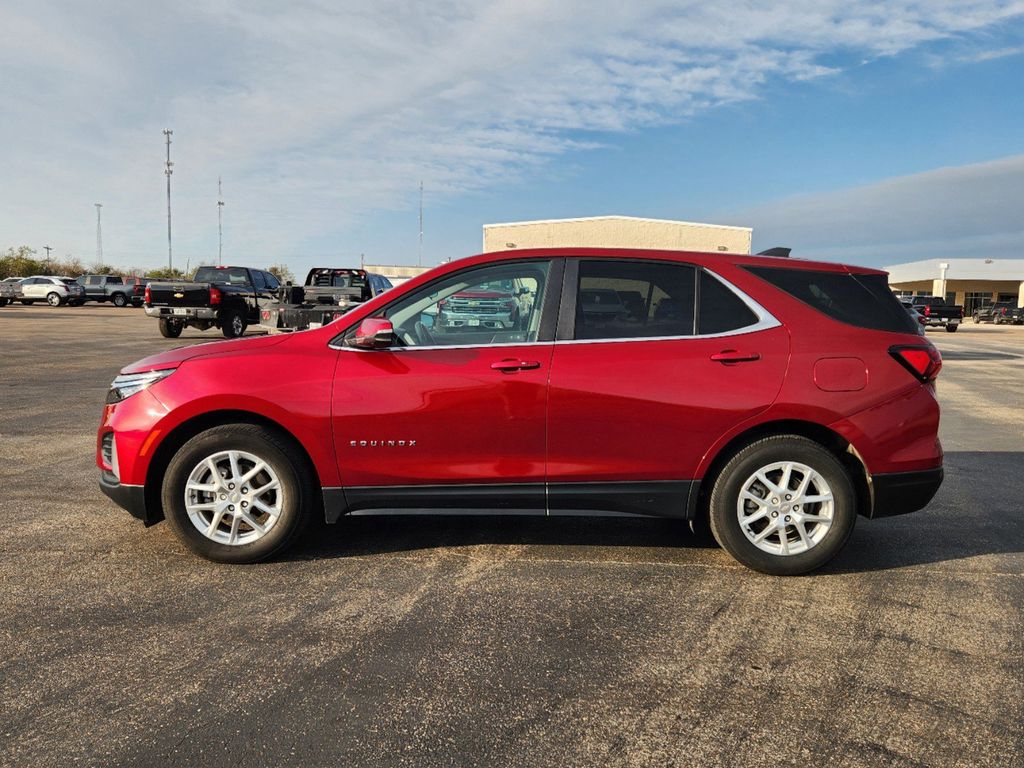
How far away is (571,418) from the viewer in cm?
395

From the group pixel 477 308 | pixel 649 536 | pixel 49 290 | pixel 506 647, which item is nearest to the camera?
pixel 506 647

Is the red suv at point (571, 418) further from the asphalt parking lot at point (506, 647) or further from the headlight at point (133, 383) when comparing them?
the asphalt parking lot at point (506, 647)

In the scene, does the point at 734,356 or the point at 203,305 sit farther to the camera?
the point at 203,305

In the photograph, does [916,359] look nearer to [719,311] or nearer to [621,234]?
[719,311]

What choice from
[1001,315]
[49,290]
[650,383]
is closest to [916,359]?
[650,383]

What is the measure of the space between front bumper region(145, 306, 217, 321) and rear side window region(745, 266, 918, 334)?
55.7ft

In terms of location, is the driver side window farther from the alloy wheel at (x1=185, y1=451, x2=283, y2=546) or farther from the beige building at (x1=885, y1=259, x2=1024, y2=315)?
the beige building at (x1=885, y1=259, x2=1024, y2=315)

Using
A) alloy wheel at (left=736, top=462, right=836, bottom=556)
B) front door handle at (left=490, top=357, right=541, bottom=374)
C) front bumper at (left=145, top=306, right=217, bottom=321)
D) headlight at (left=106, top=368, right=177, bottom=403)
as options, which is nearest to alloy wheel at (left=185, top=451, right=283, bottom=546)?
headlight at (left=106, top=368, right=177, bottom=403)

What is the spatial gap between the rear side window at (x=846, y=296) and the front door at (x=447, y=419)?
1.29m

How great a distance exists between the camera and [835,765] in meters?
2.43

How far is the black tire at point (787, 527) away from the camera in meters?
3.97

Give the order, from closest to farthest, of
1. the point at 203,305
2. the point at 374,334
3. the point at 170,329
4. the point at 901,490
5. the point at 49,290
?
1. the point at 374,334
2. the point at 901,490
3. the point at 203,305
4. the point at 170,329
5. the point at 49,290

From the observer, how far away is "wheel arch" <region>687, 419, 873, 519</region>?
405cm

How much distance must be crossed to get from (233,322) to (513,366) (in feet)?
55.3
